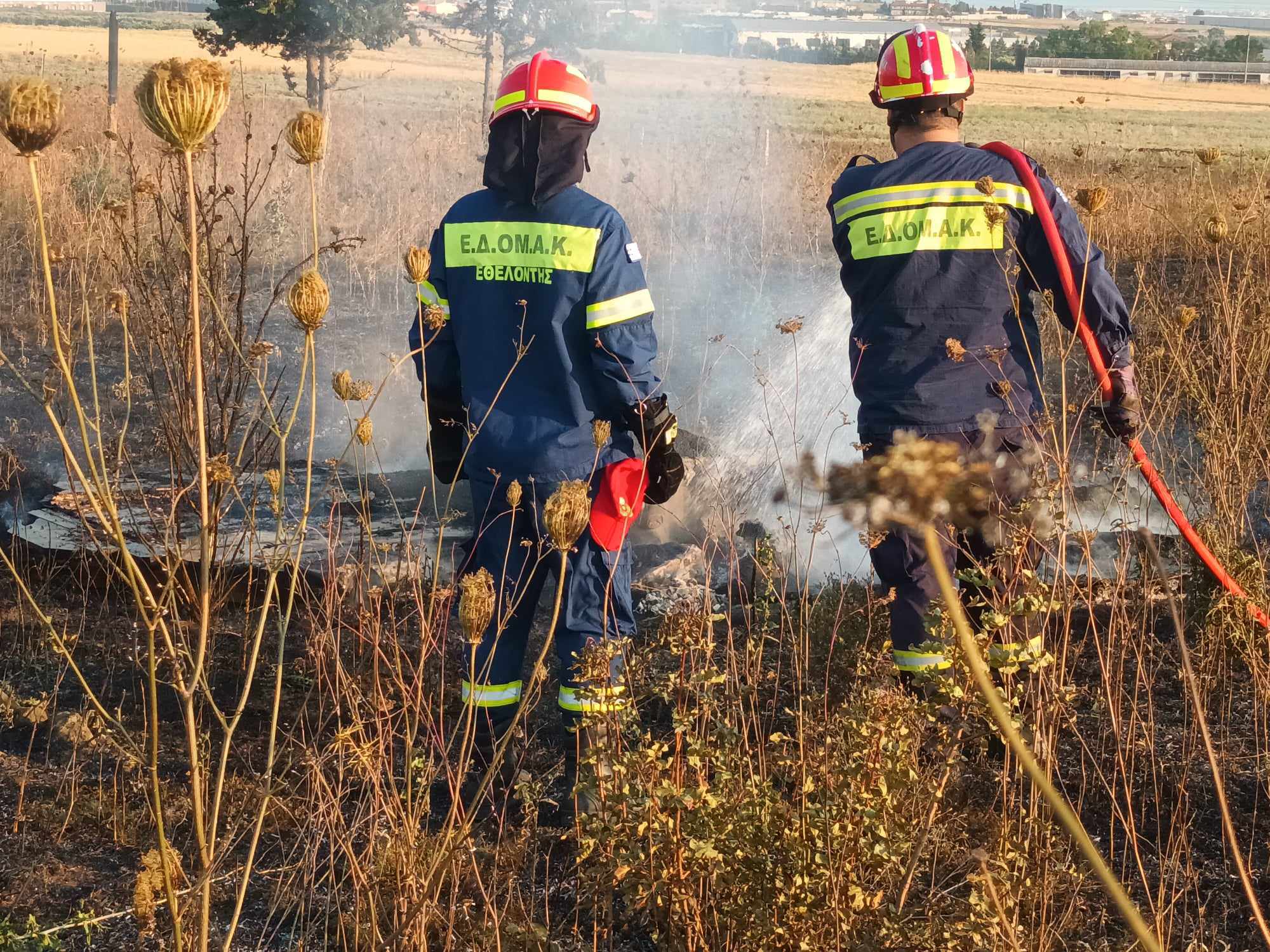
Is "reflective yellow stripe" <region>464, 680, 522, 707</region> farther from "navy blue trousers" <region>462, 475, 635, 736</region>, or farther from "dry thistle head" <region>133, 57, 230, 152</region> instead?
"dry thistle head" <region>133, 57, 230, 152</region>

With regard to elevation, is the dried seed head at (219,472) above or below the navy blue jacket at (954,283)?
below

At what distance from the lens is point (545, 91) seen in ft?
10.7

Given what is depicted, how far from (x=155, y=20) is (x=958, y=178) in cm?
6479

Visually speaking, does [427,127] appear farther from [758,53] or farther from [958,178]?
[958,178]

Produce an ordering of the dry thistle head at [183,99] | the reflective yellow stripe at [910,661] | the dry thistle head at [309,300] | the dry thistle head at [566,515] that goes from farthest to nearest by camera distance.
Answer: the reflective yellow stripe at [910,661] → the dry thistle head at [566,515] → the dry thistle head at [309,300] → the dry thistle head at [183,99]

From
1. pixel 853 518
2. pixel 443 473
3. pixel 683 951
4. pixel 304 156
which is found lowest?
pixel 683 951

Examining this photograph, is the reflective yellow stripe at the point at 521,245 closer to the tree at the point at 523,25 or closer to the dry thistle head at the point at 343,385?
the dry thistle head at the point at 343,385

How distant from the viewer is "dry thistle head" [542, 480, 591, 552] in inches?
65.7

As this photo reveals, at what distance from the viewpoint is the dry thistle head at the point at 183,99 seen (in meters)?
1.32

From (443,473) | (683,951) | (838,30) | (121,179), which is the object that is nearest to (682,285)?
(121,179)

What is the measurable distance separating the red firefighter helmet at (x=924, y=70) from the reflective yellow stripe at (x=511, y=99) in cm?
102

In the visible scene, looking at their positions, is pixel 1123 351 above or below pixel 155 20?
below

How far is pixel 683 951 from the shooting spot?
241 cm

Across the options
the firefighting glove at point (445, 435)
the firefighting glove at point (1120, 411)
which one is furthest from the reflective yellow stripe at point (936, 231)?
the firefighting glove at point (445, 435)
